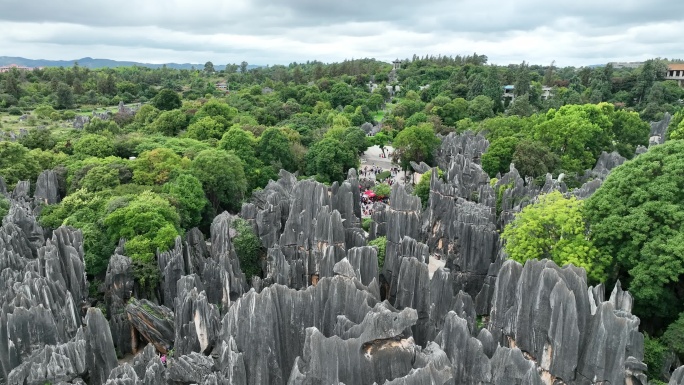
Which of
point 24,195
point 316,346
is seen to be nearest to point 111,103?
point 24,195

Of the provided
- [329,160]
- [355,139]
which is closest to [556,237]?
[329,160]

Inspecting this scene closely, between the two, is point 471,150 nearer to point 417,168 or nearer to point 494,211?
point 417,168

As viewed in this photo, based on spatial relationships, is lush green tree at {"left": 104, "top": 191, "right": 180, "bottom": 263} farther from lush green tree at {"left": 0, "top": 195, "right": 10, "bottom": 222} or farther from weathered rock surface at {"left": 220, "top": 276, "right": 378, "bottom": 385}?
weathered rock surface at {"left": 220, "top": 276, "right": 378, "bottom": 385}

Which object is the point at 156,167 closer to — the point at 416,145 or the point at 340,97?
the point at 416,145

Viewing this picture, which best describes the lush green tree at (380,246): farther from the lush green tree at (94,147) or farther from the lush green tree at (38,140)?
the lush green tree at (38,140)

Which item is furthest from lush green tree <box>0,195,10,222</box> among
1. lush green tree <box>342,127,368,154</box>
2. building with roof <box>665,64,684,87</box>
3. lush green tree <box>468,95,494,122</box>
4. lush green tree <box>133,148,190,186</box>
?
building with roof <box>665,64,684,87</box>
